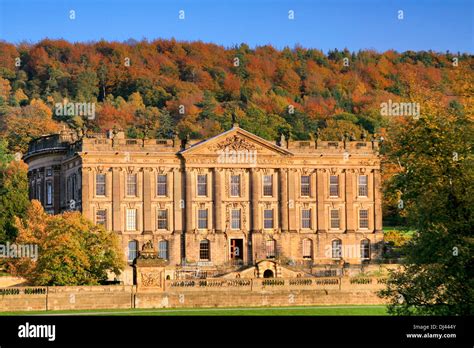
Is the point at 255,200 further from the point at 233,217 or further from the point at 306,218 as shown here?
the point at 306,218

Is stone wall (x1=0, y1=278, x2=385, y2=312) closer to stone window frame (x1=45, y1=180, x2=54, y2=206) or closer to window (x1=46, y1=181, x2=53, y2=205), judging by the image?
stone window frame (x1=45, y1=180, x2=54, y2=206)

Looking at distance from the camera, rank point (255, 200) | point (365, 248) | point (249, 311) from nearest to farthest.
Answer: point (249, 311), point (255, 200), point (365, 248)

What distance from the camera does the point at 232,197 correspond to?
96.8 meters

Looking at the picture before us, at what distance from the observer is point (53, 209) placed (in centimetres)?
10150

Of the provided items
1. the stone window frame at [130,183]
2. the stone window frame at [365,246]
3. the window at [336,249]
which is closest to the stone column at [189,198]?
the stone window frame at [130,183]

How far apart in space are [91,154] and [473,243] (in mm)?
52599

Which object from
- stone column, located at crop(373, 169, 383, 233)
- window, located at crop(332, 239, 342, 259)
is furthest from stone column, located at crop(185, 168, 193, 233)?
stone column, located at crop(373, 169, 383, 233)

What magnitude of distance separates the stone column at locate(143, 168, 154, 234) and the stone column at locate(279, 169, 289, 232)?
30.8 feet

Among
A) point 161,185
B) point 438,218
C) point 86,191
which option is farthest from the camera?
point 161,185

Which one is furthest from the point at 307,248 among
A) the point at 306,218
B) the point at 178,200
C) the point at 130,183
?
the point at 130,183

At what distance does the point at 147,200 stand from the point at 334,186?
13792 millimetres

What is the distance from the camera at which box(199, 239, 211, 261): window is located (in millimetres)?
95438

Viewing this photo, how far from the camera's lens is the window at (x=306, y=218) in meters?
97.9
